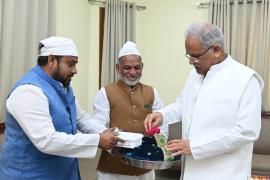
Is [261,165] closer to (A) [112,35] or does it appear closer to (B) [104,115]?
(B) [104,115]

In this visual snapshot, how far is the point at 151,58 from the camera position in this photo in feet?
16.0

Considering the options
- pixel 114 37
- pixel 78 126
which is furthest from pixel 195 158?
pixel 114 37

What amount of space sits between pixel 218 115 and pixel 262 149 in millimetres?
2764

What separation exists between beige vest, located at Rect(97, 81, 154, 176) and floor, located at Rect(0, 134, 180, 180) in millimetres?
954

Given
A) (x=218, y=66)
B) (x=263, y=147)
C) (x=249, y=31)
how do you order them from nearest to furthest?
(x=218, y=66) < (x=263, y=147) < (x=249, y=31)

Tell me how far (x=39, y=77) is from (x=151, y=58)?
343cm

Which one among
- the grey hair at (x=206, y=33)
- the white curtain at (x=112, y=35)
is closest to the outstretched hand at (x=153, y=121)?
the grey hair at (x=206, y=33)

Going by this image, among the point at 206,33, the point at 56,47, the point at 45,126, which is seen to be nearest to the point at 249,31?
the point at 206,33

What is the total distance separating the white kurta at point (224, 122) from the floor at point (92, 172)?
1647 mm

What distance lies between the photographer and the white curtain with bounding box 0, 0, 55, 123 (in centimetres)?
263

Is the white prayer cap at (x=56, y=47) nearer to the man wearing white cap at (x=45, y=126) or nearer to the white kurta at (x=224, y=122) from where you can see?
the man wearing white cap at (x=45, y=126)

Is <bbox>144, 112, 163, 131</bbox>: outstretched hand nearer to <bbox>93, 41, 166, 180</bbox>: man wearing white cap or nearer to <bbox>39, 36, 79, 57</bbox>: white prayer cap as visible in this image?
<bbox>93, 41, 166, 180</bbox>: man wearing white cap

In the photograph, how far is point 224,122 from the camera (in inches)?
57.6

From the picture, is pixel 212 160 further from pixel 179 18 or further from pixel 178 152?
pixel 179 18
